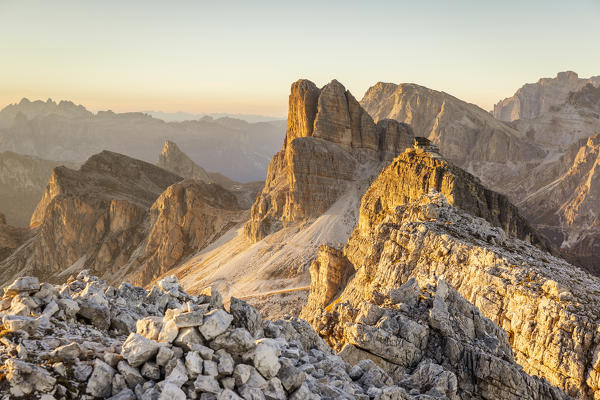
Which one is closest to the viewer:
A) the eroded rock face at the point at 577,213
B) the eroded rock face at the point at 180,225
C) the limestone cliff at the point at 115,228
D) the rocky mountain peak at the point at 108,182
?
the eroded rock face at the point at 180,225

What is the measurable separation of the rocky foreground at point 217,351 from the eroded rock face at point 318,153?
84.6 metres

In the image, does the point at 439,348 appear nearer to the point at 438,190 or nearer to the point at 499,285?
the point at 499,285

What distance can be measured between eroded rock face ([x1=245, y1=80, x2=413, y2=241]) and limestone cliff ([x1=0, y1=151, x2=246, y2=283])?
2047 centimetres

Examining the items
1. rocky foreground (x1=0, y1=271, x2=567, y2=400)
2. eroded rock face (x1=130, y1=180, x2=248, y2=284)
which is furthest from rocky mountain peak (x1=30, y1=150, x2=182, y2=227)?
rocky foreground (x1=0, y1=271, x2=567, y2=400)

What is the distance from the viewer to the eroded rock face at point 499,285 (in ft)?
74.3

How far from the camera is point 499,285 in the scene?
89.2 ft

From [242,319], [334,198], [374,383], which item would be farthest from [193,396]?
[334,198]

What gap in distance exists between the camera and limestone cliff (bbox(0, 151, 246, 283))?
4906 inches

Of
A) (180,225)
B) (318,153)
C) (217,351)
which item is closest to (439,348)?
(217,351)

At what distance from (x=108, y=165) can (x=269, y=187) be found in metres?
74.9

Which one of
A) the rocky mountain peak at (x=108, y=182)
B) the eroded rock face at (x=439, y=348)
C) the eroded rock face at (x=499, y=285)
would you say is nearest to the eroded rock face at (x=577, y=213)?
the eroded rock face at (x=499, y=285)

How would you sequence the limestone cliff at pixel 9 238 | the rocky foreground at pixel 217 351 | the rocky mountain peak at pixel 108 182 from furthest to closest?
the rocky mountain peak at pixel 108 182
the limestone cliff at pixel 9 238
the rocky foreground at pixel 217 351

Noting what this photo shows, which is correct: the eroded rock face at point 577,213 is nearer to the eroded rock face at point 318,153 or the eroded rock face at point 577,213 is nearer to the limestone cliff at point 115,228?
the eroded rock face at point 318,153

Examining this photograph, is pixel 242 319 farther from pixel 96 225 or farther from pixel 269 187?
pixel 96 225
